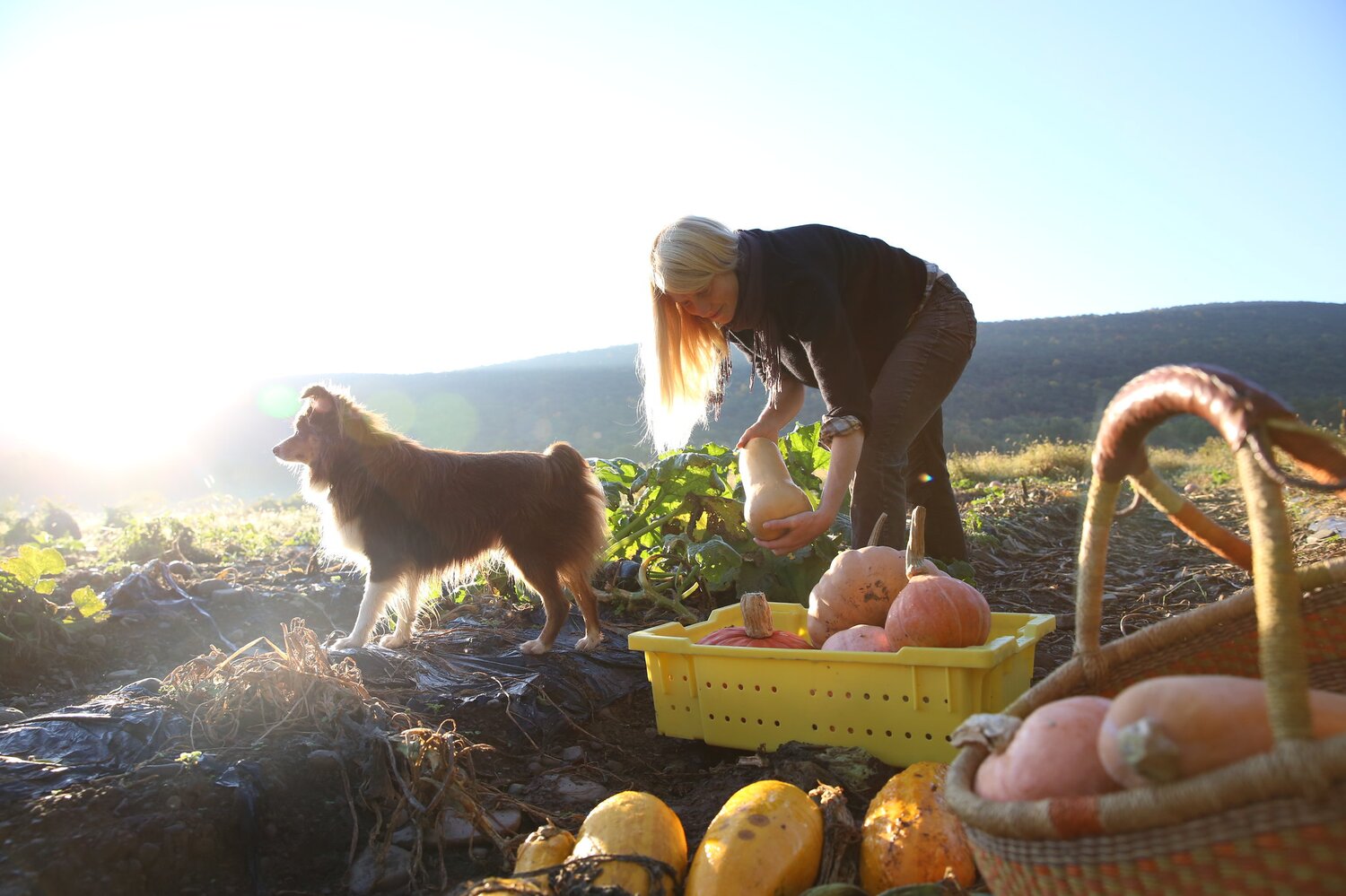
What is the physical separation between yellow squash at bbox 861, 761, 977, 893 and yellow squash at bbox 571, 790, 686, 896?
44 cm

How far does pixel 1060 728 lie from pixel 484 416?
141 feet

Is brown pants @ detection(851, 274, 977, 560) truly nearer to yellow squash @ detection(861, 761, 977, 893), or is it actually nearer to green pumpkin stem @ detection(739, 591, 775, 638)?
green pumpkin stem @ detection(739, 591, 775, 638)

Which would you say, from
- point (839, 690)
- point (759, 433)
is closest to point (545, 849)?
point (839, 690)

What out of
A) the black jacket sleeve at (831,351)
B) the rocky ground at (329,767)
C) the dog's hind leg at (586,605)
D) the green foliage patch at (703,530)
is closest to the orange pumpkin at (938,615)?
the rocky ground at (329,767)

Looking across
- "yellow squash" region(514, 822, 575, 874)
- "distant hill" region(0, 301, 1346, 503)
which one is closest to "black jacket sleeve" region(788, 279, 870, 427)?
"yellow squash" region(514, 822, 575, 874)

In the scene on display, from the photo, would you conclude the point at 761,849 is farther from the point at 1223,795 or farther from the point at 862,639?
the point at 862,639

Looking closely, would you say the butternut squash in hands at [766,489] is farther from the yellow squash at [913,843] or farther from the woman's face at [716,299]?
the yellow squash at [913,843]

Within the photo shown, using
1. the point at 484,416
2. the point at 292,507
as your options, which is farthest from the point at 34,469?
the point at 292,507

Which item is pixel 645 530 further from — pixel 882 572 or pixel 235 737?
pixel 235 737

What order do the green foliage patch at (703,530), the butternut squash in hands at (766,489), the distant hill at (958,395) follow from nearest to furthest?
1. the butternut squash in hands at (766,489)
2. the green foliage patch at (703,530)
3. the distant hill at (958,395)

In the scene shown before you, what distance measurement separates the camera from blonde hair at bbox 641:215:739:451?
12.7 feet

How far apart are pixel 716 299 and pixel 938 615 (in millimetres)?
1730

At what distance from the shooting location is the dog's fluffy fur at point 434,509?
16.8ft

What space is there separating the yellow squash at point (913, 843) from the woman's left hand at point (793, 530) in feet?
4.93
